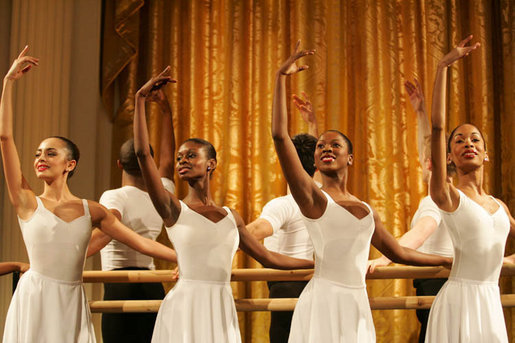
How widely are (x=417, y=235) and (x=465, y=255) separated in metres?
0.48

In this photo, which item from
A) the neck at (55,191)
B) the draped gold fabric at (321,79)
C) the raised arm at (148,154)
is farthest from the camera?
the draped gold fabric at (321,79)

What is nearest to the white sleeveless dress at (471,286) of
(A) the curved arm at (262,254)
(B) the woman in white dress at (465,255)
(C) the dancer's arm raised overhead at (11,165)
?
(B) the woman in white dress at (465,255)

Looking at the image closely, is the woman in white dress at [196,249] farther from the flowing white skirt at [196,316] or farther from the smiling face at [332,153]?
the smiling face at [332,153]

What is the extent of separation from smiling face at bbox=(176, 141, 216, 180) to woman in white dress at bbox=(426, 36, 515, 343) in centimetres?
101

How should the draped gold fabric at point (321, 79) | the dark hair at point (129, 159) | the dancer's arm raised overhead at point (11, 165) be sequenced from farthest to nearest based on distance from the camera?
1. the draped gold fabric at point (321, 79)
2. the dark hair at point (129, 159)
3. the dancer's arm raised overhead at point (11, 165)

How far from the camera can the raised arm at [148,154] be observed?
2.83m

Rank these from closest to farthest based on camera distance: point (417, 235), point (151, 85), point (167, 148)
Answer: point (151, 85), point (417, 235), point (167, 148)

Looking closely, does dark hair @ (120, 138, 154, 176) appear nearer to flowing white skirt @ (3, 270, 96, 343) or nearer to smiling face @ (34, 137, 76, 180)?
smiling face @ (34, 137, 76, 180)

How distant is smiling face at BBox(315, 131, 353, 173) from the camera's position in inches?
119

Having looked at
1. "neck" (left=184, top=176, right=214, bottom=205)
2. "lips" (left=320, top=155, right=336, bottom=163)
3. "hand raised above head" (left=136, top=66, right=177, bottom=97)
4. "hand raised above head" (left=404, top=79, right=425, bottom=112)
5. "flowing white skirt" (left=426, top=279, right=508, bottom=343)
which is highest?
"hand raised above head" (left=404, top=79, right=425, bottom=112)

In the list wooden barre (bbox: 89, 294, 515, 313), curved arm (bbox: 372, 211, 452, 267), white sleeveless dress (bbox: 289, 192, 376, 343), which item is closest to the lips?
white sleeveless dress (bbox: 289, 192, 376, 343)

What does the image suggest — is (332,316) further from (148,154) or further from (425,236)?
(148,154)

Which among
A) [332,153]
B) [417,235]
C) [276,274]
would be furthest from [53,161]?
[417,235]

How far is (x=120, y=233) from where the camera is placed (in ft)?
10.3
